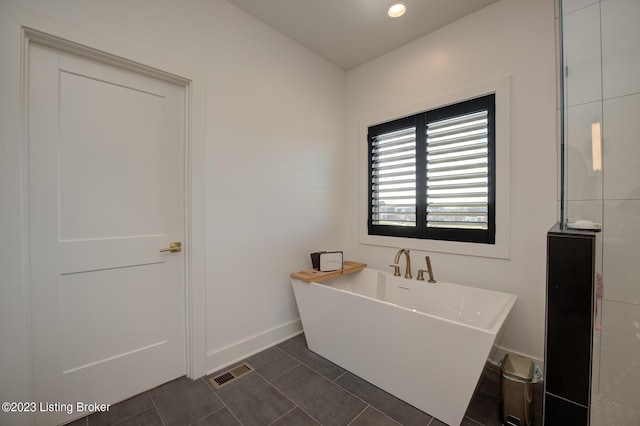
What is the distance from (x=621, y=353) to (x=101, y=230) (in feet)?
8.55

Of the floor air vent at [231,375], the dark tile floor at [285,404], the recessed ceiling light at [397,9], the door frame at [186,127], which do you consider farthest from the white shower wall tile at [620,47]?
the floor air vent at [231,375]

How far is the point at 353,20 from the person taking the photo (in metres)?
2.26

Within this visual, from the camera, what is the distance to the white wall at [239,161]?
4.30 ft

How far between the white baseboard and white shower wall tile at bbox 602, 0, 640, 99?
263cm

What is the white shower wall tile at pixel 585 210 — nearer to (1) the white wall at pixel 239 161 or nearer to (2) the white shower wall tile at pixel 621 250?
(2) the white shower wall tile at pixel 621 250

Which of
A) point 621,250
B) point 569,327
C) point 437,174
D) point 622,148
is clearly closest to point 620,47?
point 622,148

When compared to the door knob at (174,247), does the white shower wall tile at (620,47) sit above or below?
above

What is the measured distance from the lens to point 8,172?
129cm

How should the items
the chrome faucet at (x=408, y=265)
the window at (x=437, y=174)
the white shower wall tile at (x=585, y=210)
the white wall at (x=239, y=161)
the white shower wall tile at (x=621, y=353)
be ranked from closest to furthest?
the white shower wall tile at (x=621, y=353) < the white shower wall tile at (x=585, y=210) < the white wall at (x=239, y=161) < the window at (x=437, y=174) < the chrome faucet at (x=408, y=265)

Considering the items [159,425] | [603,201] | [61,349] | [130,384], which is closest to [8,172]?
Result: [61,349]

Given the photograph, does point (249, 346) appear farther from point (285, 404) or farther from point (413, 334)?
point (413, 334)

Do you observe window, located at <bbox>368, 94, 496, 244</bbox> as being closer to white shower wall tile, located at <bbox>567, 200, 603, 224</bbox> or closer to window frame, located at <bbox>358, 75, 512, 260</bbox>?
window frame, located at <bbox>358, 75, 512, 260</bbox>

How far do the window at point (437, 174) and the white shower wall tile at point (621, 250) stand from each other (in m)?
1.08

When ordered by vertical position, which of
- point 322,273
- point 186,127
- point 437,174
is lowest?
point 322,273
